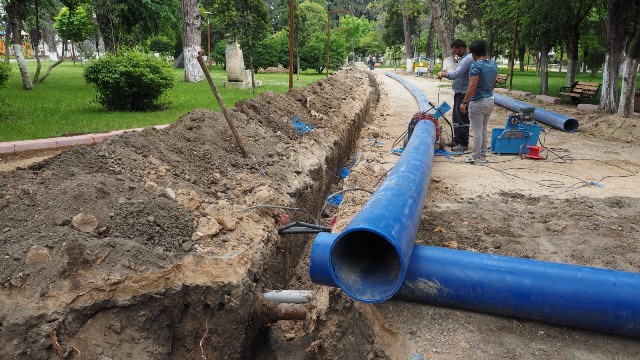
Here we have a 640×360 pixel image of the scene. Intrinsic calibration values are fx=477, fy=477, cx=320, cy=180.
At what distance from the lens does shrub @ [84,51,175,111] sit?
9.57 m

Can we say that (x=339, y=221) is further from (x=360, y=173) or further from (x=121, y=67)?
(x=121, y=67)

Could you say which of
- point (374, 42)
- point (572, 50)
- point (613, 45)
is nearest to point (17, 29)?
point (613, 45)

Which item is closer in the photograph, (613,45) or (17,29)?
(613,45)

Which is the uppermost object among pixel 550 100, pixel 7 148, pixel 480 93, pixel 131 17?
pixel 131 17

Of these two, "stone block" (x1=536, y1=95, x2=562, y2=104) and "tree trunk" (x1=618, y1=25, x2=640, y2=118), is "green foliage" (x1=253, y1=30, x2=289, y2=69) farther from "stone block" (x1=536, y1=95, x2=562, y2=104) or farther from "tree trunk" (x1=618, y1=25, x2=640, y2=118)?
"tree trunk" (x1=618, y1=25, x2=640, y2=118)

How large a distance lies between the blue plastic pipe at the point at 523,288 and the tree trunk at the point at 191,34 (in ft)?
52.4

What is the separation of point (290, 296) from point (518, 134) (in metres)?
5.44

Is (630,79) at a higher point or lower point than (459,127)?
higher

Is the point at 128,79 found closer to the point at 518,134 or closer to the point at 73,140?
the point at 73,140

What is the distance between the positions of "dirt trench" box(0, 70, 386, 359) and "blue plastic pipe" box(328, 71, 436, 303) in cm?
29

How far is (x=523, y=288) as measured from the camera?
267cm

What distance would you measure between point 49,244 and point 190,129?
306 centimetres

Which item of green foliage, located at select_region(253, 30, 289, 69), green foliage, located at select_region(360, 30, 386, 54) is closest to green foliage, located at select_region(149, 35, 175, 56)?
green foliage, located at select_region(253, 30, 289, 69)

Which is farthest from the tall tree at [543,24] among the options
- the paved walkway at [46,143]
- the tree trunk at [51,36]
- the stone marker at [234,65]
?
the tree trunk at [51,36]
